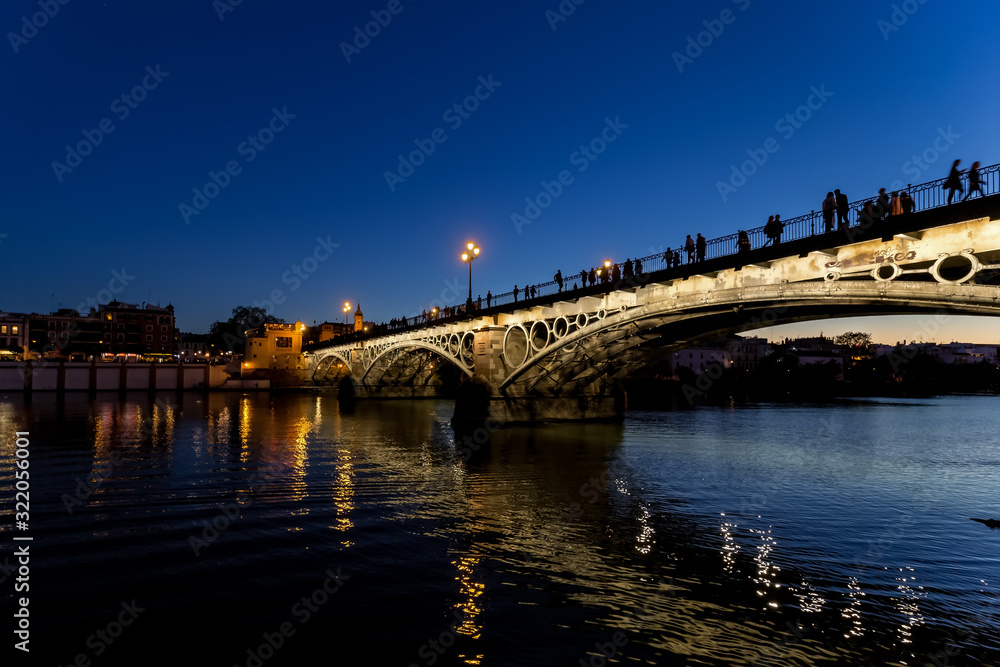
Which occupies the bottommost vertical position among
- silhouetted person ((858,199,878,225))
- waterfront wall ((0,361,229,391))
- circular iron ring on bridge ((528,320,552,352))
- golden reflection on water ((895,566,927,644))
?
golden reflection on water ((895,566,927,644))

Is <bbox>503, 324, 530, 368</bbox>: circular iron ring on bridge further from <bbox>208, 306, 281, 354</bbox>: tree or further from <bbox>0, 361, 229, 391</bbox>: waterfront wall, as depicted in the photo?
<bbox>208, 306, 281, 354</bbox>: tree

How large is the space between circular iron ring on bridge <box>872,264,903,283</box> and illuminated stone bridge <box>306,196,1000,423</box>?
0.12 ft

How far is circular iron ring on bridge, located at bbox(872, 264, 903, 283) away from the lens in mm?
16391

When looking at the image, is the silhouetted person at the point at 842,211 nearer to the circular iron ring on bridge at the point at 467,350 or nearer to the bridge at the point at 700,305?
the bridge at the point at 700,305

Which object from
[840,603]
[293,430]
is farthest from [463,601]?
[293,430]

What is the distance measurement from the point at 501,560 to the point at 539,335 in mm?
25987

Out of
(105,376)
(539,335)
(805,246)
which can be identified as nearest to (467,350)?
(539,335)

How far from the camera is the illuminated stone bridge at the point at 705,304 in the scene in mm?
15250

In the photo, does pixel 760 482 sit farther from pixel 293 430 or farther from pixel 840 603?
pixel 293 430

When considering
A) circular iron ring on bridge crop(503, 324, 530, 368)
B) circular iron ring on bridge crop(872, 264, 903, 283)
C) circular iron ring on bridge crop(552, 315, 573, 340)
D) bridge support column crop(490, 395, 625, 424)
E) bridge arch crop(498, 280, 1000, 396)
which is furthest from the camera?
circular iron ring on bridge crop(503, 324, 530, 368)

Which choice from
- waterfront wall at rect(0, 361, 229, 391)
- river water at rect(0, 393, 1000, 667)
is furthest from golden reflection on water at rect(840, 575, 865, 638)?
waterfront wall at rect(0, 361, 229, 391)

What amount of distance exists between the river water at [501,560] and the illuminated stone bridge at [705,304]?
5978mm

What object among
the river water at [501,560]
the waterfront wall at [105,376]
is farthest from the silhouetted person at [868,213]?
the waterfront wall at [105,376]

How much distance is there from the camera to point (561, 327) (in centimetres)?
3312
